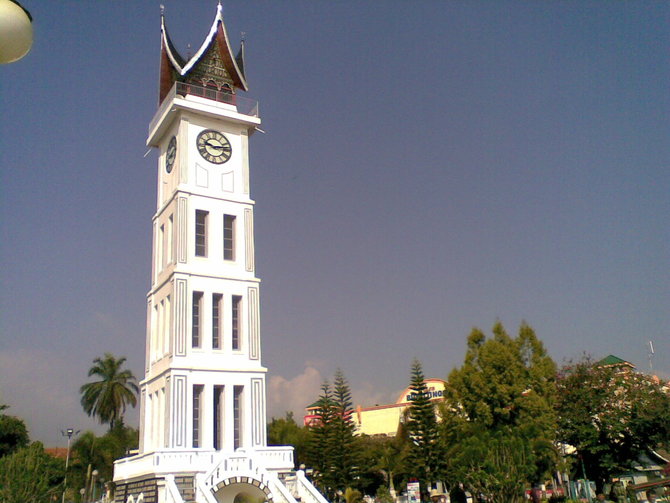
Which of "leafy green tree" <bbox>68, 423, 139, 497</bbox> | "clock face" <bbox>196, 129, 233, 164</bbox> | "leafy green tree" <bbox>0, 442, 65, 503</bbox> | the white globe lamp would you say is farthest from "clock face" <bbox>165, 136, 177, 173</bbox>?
"leafy green tree" <bbox>68, 423, 139, 497</bbox>

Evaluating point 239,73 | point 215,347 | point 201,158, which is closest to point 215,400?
point 215,347

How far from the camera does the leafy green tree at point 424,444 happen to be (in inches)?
1265

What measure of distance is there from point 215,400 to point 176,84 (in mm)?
12975

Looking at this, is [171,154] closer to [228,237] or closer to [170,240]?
[170,240]

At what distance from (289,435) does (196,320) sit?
2390 centimetres

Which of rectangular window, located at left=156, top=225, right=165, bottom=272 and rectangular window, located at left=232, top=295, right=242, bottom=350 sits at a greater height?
rectangular window, located at left=156, top=225, right=165, bottom=272

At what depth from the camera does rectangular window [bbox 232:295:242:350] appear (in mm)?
26516

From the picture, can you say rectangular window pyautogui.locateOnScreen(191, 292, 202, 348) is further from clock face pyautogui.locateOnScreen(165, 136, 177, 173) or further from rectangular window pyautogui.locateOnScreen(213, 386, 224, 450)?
clock face pyautogui.locateOnScreen(165, 136, 177, 173)

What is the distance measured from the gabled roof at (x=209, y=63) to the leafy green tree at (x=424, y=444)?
17.1 metres

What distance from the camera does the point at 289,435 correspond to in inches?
1869

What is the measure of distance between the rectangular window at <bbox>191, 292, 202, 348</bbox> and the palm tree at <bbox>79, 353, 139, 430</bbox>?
1088 inches

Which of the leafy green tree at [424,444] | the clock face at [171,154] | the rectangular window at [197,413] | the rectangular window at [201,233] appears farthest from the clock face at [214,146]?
the leafy green tree at [424,444]

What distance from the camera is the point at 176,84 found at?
28484 mm

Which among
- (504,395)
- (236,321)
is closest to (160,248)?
(236,321)
